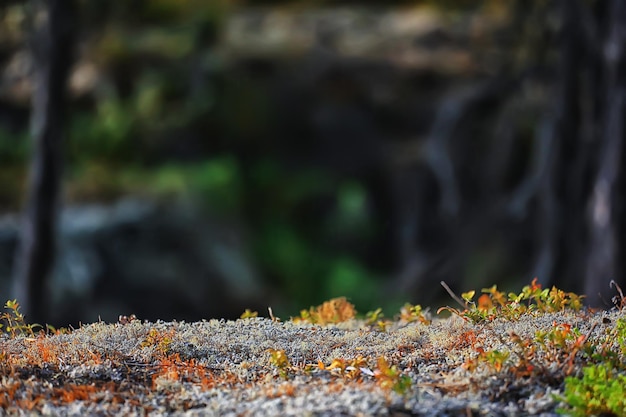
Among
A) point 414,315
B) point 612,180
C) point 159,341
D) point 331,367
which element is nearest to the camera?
point 331,367

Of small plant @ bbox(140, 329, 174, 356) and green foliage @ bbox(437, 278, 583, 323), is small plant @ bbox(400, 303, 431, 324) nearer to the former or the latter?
green foliage @ bbox(437, 278, 583, 323)

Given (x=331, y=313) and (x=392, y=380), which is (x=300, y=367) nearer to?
(x=392, y=380)

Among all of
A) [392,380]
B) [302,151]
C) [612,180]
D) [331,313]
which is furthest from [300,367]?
[302,151]

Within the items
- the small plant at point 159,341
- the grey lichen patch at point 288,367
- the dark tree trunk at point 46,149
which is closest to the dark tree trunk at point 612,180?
the grey lichen patch at point 288,367

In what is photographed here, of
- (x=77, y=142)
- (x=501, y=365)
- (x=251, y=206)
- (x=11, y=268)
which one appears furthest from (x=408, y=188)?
(x=501, y=365)

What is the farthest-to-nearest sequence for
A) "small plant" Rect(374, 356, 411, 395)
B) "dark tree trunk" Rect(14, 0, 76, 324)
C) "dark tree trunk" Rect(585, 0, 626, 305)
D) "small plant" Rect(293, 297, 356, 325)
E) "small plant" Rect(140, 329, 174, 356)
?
"dark tree trunk" Rect(14, 0, 76, 324)
"dark tree trunk" Rect(585, 0, 626, 305)
"small plant" Rect(293, 297, 356, 325)
"small plant" Rect(140, 329, 174, 356)
"small plant" Rect(374, 356, 411, 395)

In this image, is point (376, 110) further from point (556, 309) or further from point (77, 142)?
point (556, 309)

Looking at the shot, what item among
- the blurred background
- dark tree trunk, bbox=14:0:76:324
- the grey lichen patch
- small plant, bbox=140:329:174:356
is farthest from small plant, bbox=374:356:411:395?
dark tree trunk, bbox=14:0:76:324

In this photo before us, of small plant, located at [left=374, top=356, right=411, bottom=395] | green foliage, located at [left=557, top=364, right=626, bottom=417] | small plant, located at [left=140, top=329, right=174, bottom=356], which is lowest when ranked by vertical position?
green foliage, located at [left=557, top=364, right=626, bottom=417]
